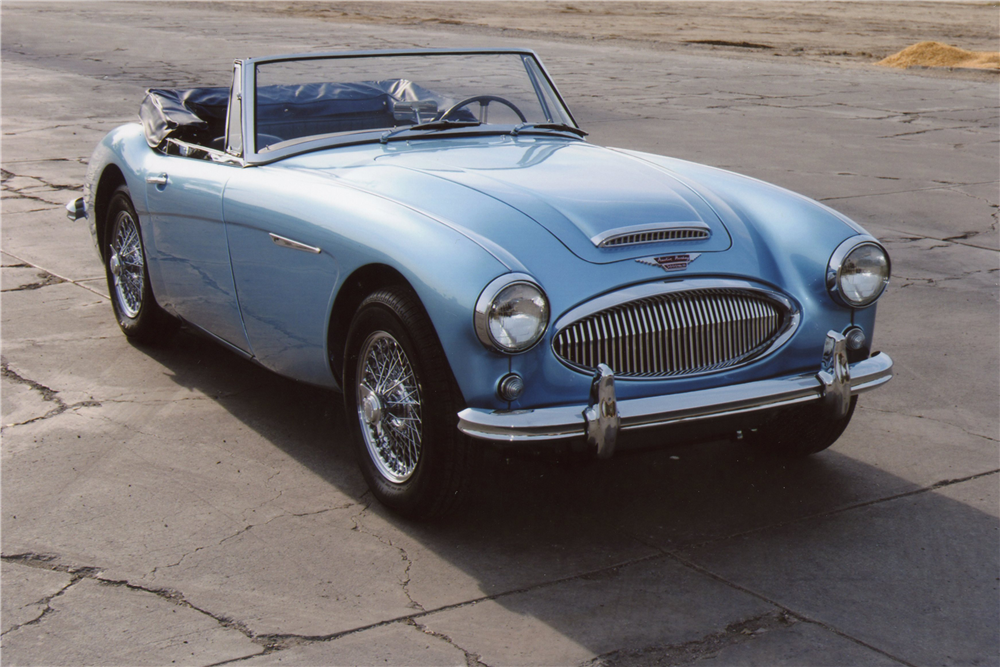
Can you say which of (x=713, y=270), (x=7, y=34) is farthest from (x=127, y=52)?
(x=713, y=270)

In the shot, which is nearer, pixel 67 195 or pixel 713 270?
pixel 713 270

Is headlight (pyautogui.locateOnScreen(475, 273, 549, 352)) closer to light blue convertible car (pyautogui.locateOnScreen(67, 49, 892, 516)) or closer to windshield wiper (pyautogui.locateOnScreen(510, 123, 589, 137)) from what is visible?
light blue convertible car (pyautogui.locateOnScreen(67, 49, 892, 516))

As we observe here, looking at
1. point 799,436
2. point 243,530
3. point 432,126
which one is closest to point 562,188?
point 432,126

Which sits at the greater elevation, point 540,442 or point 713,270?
point 713,270

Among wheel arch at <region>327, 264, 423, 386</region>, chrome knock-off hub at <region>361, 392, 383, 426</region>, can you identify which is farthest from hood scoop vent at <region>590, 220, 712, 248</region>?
chrome knock-off hub at <region>361, 392, 383, 426</region>

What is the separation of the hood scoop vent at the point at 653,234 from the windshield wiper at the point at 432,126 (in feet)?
4.48

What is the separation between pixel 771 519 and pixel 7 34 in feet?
88.9

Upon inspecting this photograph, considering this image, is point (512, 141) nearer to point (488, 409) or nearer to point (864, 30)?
point (488, 409)

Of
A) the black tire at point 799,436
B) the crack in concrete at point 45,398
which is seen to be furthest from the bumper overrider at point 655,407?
the crack in concrete at point 45,398

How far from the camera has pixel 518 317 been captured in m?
3.20

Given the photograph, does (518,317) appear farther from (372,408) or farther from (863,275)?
(863,275)

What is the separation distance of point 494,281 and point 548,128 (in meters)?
1.86

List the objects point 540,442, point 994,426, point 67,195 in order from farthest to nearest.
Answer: point 67,195, point 994,426, point 540,442

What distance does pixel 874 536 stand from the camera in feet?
11.7
